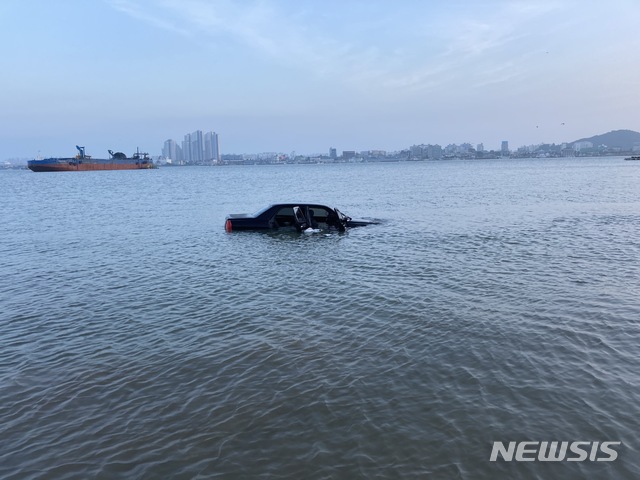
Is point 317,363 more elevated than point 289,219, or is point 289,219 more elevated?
point 289,219

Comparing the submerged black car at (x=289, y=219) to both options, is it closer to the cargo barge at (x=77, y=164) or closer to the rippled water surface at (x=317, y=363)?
the rippled water surface at (x=317, y=363)

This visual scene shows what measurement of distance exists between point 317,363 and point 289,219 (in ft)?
57.2

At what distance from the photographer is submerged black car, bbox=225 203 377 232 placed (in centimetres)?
2539

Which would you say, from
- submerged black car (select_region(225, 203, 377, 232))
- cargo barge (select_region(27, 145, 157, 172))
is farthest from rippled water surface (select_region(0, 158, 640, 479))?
cargo barge (select_region(27, 145, 157, 172))

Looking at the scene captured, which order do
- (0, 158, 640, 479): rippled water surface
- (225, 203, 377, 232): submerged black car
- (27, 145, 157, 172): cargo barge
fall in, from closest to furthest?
(0, 158, 640, 479): rippled water surface < (225, 203, 377, 232): submerged black car < (27, 145, 157, 172): cargo barge

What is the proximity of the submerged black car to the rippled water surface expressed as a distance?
653 centimetres

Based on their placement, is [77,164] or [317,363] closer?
[317,363]

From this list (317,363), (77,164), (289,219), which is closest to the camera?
(317,363)

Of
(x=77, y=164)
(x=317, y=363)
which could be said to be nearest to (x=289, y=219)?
(x=317, y=363)

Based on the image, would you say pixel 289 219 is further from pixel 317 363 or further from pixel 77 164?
pixel 77 164

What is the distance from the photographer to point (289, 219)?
1011 inches

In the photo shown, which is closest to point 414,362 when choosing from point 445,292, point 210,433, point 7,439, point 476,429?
point 476,429

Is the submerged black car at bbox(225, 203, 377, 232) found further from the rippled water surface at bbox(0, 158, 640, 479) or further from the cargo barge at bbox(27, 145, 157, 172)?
the cargo barge at bbox(27, 145, 157, 172)

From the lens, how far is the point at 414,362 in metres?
8.68
